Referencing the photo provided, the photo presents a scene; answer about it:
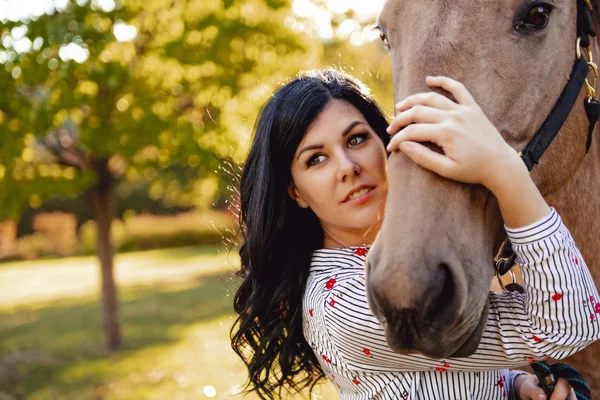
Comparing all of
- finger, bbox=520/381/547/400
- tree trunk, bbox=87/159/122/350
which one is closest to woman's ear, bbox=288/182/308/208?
finger, bbox=520/381/547/400

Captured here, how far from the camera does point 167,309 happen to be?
12.4m

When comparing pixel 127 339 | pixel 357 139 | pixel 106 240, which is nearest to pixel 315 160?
pixel 357 139

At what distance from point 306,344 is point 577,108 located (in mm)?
1280

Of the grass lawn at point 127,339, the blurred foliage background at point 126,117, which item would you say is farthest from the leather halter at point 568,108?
the blurred foliage background at point 126,117

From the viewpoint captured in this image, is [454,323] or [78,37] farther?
[78,37]

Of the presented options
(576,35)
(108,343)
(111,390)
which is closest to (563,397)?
(576,35)

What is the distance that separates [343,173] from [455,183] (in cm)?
64

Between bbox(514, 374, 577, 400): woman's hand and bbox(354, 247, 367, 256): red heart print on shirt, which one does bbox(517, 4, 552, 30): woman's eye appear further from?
bbox(514, 374, 577, 400): woman's hand

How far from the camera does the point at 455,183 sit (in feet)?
4.66

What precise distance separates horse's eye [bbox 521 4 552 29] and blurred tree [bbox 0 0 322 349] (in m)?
4.65

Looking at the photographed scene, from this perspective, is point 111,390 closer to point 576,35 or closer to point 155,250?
point 576,35

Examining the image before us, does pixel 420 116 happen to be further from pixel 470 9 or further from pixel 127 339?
pixel 127 339

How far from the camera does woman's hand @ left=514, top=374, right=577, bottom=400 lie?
68.6 inches

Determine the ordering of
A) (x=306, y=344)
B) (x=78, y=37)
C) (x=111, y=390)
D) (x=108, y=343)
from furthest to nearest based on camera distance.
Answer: (x=108, y=343) → (x=111, y=390) → (x=78, y=37) → (x=306, y=344)
